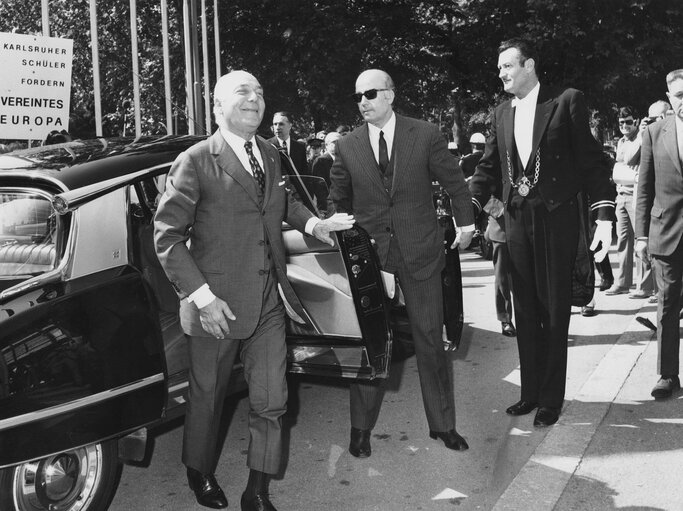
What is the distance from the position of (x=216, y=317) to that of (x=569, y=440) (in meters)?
2.13

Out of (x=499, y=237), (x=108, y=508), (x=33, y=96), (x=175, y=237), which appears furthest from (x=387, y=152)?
(x=33, y=96)

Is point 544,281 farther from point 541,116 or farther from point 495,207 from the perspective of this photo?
point 541,116

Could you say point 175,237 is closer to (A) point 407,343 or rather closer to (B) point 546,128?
(B) point 546,128

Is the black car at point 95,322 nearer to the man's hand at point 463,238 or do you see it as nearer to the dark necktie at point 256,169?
the dark necktie at point 256,169

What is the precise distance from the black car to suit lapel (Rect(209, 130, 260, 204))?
47 cm

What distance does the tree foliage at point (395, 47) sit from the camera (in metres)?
21.3

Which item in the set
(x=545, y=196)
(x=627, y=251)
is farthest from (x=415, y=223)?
(x=627, y=251)

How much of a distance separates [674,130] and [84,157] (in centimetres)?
356

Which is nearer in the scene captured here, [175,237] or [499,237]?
[175,237]

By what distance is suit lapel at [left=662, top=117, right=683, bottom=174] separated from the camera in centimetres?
534

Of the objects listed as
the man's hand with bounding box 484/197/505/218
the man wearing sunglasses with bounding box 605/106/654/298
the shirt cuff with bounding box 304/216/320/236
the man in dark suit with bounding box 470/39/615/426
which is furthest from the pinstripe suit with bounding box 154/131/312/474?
the man wearing sunglasses with bounding box 605/106/654/298

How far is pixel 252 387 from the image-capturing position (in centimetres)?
377

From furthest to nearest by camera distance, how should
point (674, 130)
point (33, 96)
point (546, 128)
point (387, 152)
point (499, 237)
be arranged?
point (499, 237) → point (33, 96) → point (674, 130) → point (546, 128) → point (387, 152)

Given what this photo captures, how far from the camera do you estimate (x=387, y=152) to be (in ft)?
14.7
